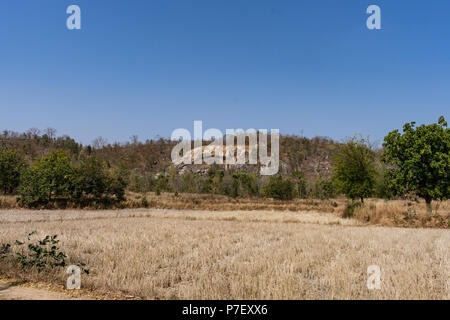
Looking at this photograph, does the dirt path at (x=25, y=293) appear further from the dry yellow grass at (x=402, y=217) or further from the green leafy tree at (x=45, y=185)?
the green leafy tree at (x=45, y=185)

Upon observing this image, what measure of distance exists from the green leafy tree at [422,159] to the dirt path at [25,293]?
2515 cm

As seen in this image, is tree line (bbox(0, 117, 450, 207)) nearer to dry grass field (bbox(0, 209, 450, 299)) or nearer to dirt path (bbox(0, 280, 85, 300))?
dry grass field (bbox(0, 209, 450, 299))

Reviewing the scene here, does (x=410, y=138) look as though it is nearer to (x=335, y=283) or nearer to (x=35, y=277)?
(x=335, y=283)

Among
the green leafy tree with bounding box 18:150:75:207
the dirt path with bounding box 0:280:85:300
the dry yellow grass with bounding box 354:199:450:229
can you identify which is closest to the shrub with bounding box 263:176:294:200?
the dry yellow grass with bounding box 354:199:450:229

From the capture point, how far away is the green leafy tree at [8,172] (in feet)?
149

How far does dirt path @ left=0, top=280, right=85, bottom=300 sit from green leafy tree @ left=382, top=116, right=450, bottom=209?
25.1 meters

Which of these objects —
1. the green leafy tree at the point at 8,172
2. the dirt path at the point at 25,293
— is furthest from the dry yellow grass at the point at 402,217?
the green leafy tree at the point at 8,172

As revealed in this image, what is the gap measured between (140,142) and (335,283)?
176 metres

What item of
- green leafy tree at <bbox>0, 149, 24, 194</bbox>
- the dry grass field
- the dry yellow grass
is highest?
green leafy tree at <bbox>0, 149, 24, 194</bbox>

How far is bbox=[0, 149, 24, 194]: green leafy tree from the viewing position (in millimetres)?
45531

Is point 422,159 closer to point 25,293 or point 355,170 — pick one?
point 355,170

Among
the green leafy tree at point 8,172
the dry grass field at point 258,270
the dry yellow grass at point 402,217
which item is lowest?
the dry yellow grass at point 402,217

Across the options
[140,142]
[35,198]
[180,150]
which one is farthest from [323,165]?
[35,198]

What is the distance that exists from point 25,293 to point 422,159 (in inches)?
1065
